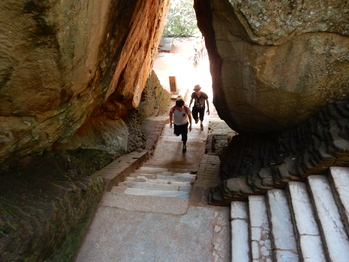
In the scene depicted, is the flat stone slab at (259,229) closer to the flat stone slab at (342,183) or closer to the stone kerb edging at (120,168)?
the flat stone slab at (342,183)

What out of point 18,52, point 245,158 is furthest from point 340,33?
point 18,52

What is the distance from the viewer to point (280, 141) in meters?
3.62

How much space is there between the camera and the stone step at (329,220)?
2.14 meters

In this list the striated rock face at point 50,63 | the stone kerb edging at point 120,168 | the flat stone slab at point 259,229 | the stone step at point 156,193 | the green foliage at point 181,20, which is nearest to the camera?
the striated rock face at point 50,63

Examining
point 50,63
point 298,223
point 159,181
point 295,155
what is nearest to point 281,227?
point 298,223

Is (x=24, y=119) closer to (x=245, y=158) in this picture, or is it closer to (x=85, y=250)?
(x=85, y=250)

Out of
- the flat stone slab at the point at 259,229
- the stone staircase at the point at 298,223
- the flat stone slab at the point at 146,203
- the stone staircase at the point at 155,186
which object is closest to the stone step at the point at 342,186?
the stone staircase at the point at 298,223

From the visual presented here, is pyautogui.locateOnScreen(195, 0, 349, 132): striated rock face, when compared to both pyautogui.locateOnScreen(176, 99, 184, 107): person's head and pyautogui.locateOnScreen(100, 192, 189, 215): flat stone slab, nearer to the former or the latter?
pyautogui.locateOnScreen(100, 192, 189, 215): flat stone slab

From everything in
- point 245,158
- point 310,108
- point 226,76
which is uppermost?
point 226,76

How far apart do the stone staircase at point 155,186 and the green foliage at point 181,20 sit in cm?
1885

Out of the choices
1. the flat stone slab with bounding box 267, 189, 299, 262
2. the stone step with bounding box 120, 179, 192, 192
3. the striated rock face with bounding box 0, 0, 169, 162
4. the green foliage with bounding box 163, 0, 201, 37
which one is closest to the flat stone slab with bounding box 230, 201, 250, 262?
the flat stone slab with bounding box 267, 189, 299, 262

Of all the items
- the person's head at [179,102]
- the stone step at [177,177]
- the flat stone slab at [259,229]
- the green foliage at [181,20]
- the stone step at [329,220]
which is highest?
the green foliage at [181,20]

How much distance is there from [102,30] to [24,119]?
1.31 meters

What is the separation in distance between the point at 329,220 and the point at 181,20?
22169mm
